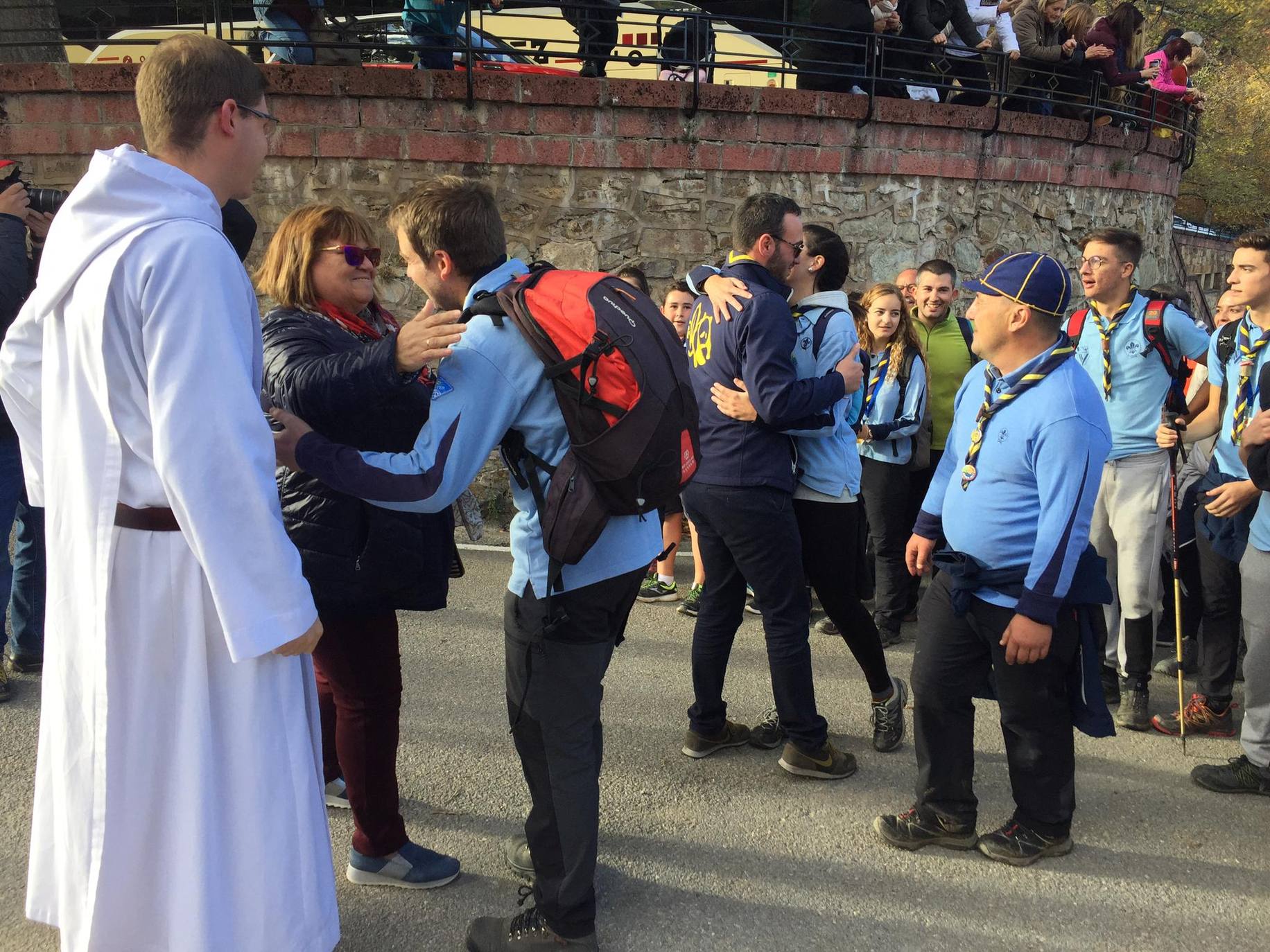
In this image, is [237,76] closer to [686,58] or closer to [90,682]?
[90,682]

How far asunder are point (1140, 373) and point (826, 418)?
5.62 ft

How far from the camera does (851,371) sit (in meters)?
3.82

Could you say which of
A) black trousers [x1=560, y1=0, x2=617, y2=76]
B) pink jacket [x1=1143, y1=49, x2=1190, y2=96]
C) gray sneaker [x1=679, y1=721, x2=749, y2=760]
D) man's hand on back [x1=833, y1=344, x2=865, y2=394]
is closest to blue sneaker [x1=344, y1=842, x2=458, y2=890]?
gray sneaker [x1=679, y1=721, x2=749, y2=760]

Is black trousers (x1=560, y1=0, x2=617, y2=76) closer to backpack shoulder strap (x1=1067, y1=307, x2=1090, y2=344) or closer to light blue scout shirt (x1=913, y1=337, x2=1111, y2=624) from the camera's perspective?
backpack shoulder strap (x1=1067, y1=307, x2=1090, y2=344)

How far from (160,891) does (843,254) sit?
342cm

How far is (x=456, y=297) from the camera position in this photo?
104 inches

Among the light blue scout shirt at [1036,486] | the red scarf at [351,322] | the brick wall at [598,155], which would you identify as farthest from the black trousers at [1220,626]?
the brick wall at [598,155]

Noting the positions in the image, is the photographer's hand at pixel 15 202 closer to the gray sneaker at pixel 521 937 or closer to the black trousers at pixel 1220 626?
the gray sneaker at pixel 521 937

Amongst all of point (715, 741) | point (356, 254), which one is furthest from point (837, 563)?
point (356, 254)

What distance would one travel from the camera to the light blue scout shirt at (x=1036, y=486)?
117 inches

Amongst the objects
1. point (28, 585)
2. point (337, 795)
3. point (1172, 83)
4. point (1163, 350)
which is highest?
point (1172, 83)

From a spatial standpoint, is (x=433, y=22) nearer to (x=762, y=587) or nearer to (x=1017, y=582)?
(x=762, y=587)

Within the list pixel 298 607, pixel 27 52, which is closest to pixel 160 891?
pixel 298 607

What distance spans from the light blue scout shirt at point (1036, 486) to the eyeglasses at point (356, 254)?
201 centimetres
